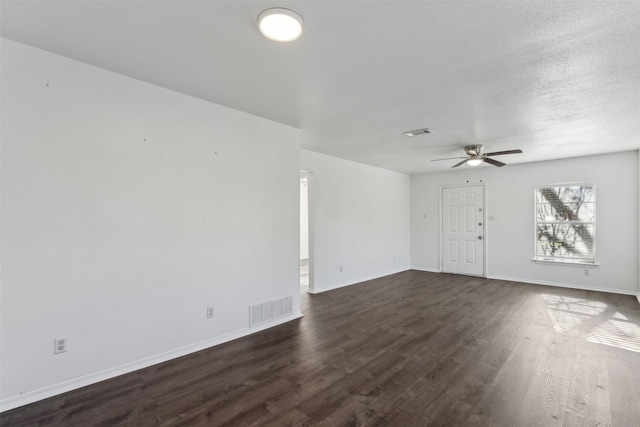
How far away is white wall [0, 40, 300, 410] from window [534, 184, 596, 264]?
230 inches

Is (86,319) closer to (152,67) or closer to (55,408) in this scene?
(55,408)

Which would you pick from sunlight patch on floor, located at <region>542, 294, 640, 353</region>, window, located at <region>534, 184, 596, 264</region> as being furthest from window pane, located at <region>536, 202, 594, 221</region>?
sunlight patch on floor, located at <region>542, 294, 640, 353</region>

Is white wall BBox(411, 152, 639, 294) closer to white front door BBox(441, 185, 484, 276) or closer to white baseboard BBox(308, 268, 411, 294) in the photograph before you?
white front door BBox(441, 185, 484, 276)

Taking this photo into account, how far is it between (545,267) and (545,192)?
154 centimetres

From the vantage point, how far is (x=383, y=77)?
2480mm

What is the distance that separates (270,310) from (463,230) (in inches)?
209

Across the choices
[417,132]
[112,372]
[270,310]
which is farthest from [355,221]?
[112,372]

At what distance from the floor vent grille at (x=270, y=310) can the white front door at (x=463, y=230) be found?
4.88 metres

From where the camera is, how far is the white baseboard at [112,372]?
209cm

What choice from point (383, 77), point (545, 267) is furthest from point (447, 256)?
point (383, 77)

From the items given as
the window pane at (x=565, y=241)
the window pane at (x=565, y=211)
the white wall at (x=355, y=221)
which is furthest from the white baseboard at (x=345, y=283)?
the window pane at (x=565, y=211)

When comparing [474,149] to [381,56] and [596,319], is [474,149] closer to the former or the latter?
[596,319]

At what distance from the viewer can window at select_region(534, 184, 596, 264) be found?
215 inches

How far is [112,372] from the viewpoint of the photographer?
247 centimetres
